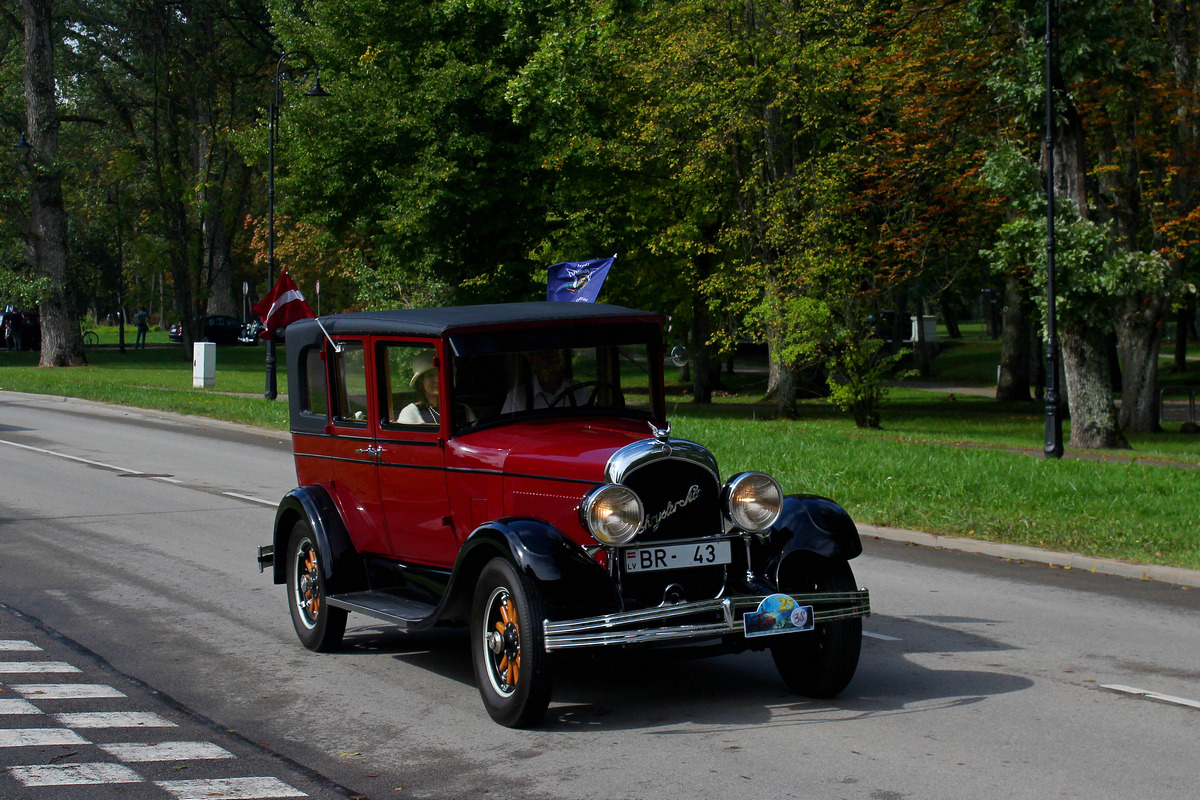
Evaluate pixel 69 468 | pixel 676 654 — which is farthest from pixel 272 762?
pixel 69 468

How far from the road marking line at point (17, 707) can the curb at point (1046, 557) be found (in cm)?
828

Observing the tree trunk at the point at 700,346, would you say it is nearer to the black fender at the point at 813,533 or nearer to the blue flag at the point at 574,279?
the blue flag at the point at 574,279

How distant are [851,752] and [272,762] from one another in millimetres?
2624

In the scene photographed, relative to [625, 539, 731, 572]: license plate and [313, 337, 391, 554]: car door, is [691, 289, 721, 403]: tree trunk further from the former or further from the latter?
[625, 539, 731, 572]: license plate

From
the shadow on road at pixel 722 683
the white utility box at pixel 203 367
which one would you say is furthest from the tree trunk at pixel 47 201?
the shadow on road at pixel 722 683

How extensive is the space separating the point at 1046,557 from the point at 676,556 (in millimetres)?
6149

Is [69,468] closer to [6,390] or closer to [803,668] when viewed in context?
[803,668]

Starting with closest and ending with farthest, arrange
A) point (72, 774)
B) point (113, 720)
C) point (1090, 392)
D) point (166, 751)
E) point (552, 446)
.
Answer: point (72, 774), point (166, 751), point (113, 720), point (552, 446), point (1090, 392)

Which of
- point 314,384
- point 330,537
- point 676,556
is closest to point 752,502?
point 676,556

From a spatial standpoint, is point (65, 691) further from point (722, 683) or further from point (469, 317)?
point (722, 683)

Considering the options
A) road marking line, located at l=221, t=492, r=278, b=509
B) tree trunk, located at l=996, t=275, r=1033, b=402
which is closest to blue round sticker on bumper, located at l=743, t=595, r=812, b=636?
road marking line, located at l=221, t=492, r=278, b=509

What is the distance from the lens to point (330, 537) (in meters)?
7.87

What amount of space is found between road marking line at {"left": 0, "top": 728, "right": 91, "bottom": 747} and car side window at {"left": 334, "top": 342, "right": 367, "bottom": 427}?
98.1 inches

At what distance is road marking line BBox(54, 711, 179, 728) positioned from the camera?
6340mm
